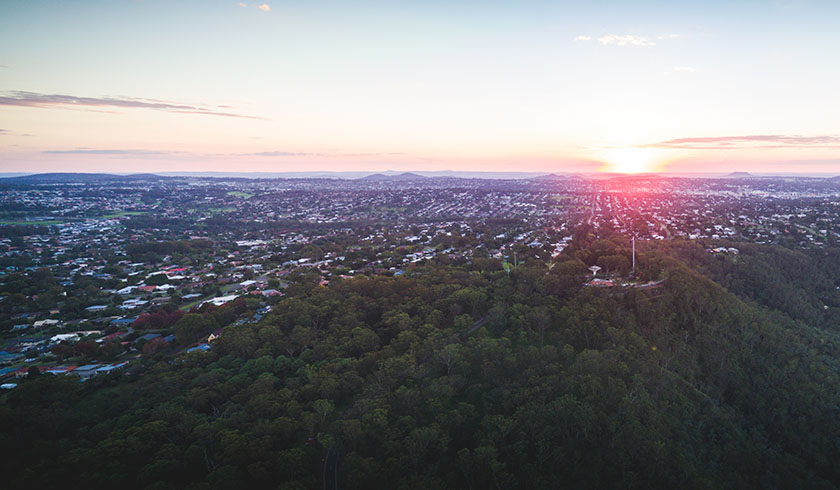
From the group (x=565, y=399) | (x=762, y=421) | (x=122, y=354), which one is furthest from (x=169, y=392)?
(x=762, y=421)

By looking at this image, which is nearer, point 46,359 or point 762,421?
point 762,421

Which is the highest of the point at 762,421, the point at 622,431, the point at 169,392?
the point at 169,392

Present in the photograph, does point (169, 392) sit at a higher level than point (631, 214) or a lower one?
lower

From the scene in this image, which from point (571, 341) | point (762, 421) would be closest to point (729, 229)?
point (762, 421)

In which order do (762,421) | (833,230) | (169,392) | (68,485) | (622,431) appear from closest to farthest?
(68,485) < (622,431) < (169,392) < (762,421) < (833,230)

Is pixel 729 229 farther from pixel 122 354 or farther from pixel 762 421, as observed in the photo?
pixel 122 354

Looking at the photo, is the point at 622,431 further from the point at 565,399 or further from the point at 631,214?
the point at 631,214

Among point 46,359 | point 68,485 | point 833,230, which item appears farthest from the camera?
point 833,230
